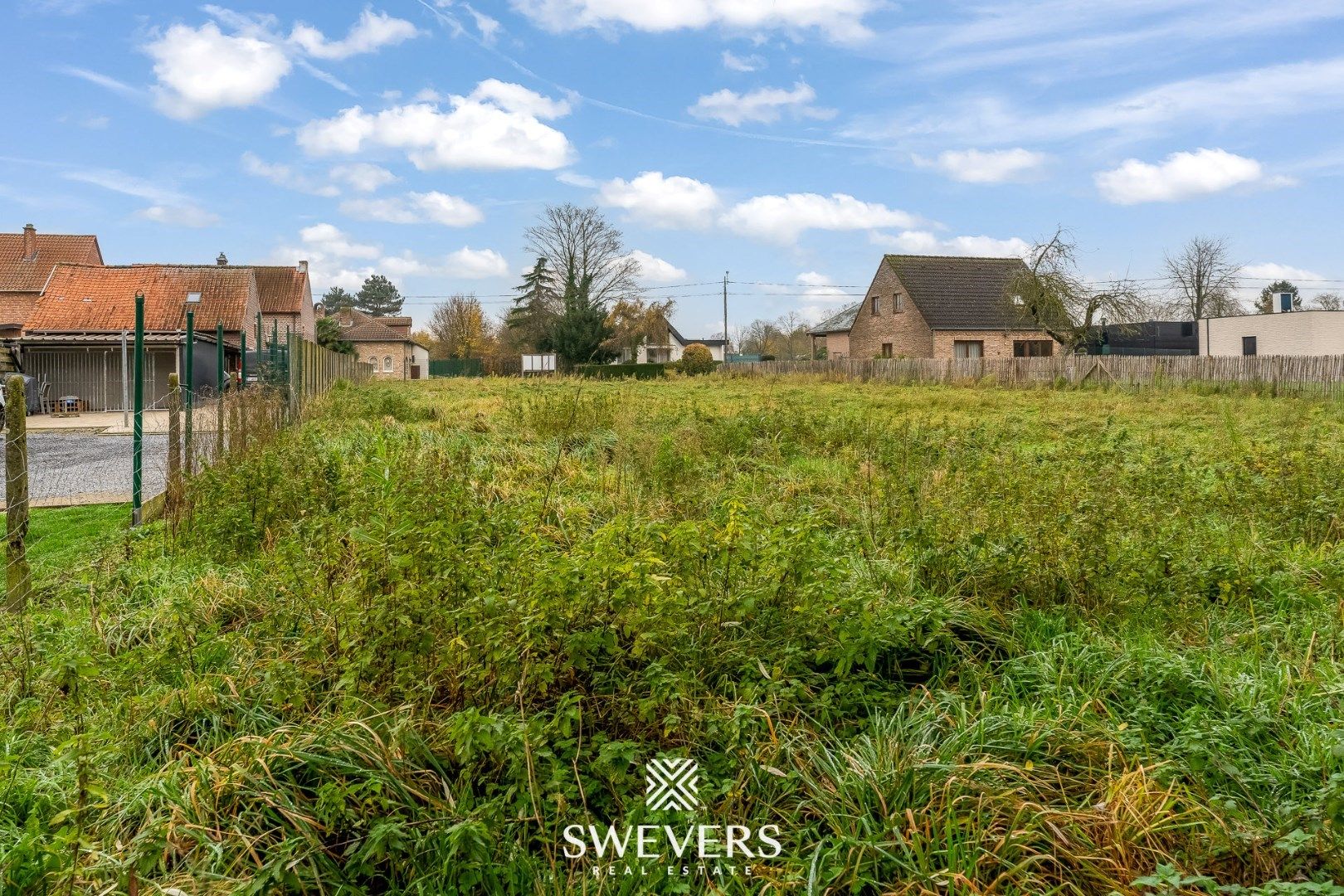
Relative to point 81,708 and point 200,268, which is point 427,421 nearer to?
point 81,708

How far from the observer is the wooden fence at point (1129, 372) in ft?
77.8

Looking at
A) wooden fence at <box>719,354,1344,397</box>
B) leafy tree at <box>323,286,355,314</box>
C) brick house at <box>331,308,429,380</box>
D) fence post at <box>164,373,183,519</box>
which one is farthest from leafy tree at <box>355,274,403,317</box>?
fence post at <box>164,373,183,519</box>

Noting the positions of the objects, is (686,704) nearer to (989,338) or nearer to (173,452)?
(173,452)

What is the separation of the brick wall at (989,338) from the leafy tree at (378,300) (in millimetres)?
76096

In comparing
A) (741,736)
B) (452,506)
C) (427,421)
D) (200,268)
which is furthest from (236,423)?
(200,268)

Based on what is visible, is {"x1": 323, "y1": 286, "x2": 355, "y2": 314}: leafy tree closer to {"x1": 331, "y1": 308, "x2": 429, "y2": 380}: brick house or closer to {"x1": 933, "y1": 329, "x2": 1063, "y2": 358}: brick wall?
{"x1": 331, "y1": 308, "x2": 429, "y2": 380}: brick house

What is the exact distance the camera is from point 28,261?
4566 cm

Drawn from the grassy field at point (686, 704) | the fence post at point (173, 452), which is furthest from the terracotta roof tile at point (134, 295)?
the grassy field at point (686, 704)

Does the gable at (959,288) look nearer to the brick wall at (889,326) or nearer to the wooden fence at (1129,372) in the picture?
the brick wall at (889,326)

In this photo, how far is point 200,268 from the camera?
3953cm

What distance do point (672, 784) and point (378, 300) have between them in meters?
111

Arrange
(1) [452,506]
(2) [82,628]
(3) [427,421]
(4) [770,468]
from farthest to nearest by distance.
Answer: (3) [427,421], (4) [770,468], (2) [82,628], (1) [452,506]

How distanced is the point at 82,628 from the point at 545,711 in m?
2.76

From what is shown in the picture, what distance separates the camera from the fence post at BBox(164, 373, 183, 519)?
7.39 metres
